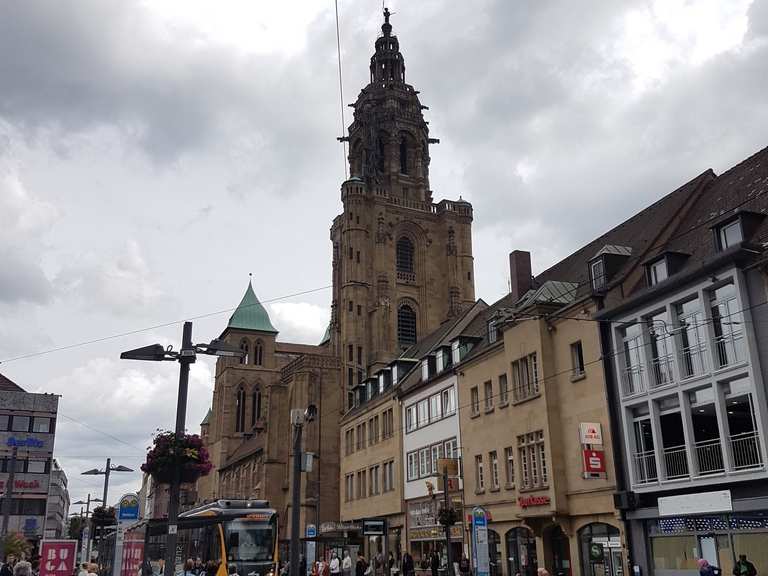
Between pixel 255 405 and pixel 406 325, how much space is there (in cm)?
3119

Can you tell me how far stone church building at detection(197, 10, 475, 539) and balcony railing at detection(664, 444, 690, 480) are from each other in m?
33.9

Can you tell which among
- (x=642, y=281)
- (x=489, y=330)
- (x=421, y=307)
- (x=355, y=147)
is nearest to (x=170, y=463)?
(x=642, y=281)

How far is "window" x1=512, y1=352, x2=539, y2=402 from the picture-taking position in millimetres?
30747

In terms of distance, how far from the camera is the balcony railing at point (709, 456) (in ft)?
74.5

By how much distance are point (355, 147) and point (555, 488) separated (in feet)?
207

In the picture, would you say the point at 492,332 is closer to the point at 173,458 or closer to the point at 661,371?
the point at 661,371

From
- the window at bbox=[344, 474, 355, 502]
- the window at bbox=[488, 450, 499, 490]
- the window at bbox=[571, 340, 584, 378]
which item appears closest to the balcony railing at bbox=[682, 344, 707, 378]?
the window at bbox=[571, 340, 584, 378]


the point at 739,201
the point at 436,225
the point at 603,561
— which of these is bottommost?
the point at 603,561

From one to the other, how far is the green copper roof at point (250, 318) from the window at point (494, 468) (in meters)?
73.3

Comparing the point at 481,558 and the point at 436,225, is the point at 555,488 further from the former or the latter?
the point at 436,225

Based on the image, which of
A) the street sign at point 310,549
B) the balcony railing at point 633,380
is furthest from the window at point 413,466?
the balcony railing at point 633,380

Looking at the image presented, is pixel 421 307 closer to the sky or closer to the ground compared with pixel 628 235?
closer to the sky

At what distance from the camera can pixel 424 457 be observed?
4047cm

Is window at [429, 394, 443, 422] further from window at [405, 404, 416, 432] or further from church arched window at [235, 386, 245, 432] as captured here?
church arched window at [235, 386, 245, 432]
